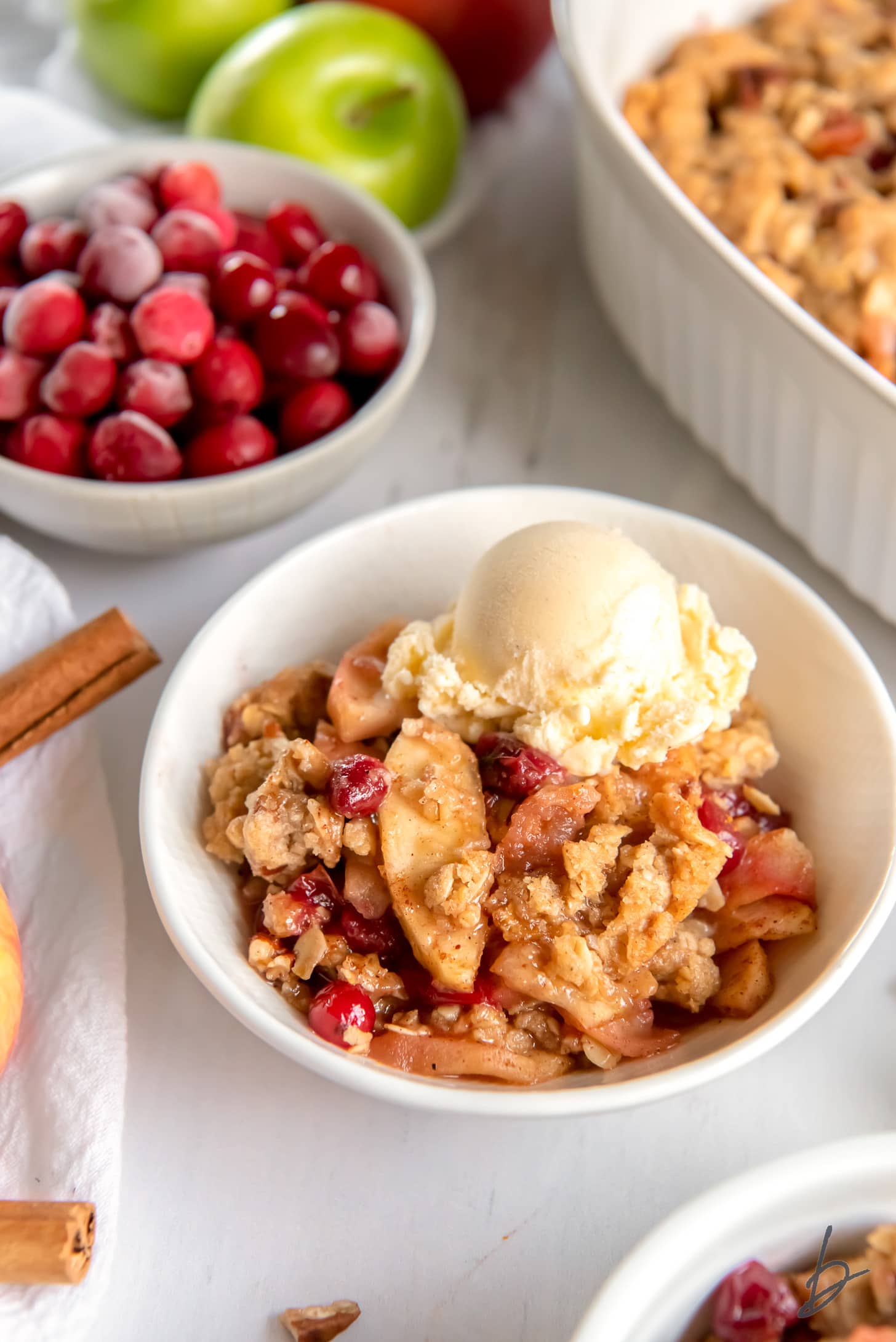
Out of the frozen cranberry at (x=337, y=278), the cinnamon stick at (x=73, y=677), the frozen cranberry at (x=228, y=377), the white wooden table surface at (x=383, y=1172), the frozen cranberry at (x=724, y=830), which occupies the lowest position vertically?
the white wooden table surface at (x=383, y=1172)

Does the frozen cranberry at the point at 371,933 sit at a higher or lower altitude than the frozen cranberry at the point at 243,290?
lower

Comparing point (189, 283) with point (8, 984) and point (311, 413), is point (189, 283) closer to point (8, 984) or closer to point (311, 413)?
point (311, 413)

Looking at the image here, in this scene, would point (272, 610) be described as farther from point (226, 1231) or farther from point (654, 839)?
point (226, 1231)

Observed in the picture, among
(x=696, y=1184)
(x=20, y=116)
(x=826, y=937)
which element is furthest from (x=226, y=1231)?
(x=20, y=116)

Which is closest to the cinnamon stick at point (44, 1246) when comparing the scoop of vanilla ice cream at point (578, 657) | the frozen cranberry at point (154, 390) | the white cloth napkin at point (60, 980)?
the white cloth napkin at point (60, 980)

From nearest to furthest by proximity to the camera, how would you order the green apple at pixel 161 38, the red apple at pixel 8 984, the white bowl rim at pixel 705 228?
1. the red apple at pixel 8 984
2. the white bowl rim at pixel 705 228
3. the green apple at pixel 161 38

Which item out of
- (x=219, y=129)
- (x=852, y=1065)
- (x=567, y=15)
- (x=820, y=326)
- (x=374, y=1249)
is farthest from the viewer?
(x=219, y=129)

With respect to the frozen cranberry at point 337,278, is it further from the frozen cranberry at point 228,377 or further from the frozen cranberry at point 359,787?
the frozen cranberry at point 359,787
